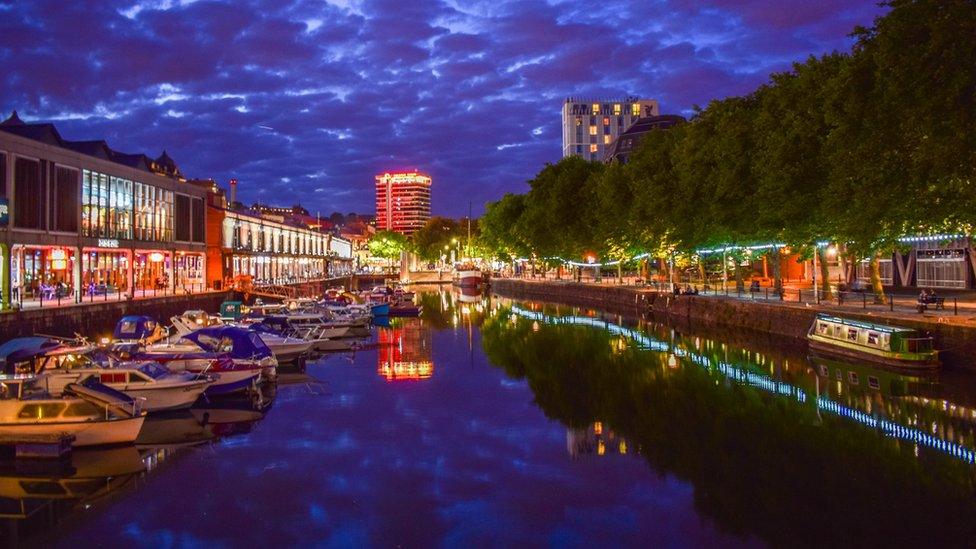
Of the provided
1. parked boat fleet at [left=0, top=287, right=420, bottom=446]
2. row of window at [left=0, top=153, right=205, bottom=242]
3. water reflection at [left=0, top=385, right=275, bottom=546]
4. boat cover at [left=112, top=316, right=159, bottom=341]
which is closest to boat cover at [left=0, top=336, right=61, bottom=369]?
parked boat fleet at [left=0, top=287, right=420, bottom=446]

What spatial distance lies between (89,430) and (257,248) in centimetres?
9076

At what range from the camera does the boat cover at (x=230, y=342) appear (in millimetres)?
30423

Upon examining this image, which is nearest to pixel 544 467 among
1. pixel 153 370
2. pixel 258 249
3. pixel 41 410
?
pixel 41 410

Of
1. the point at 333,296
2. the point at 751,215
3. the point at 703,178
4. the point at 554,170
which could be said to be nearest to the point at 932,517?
the point at 751,215

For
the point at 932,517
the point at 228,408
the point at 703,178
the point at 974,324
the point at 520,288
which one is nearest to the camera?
the point at 932,517

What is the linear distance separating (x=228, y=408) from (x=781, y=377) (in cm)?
2158

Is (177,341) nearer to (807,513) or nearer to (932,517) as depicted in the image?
(807,513)

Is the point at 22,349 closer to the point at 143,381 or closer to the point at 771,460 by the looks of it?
the point at 143,381

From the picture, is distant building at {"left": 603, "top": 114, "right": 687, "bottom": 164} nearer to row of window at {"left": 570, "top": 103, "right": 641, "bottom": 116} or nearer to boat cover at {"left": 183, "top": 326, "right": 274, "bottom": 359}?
row of window at {"left": 570, "top": 103, "right": 641, "bottom": 116}

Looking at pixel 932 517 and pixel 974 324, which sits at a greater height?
pixel 974 324

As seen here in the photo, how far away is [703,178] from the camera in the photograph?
56.5 metres

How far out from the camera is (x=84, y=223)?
5850cm

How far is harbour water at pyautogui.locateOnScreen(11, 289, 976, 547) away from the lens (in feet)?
49.2

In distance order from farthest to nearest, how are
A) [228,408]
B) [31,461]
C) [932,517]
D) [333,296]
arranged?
[333,296], [228,408], [31,461], [932,517]
